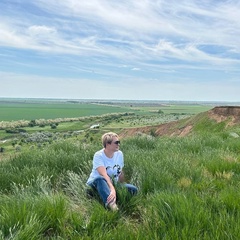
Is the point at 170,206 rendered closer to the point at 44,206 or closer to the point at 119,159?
the point at 44,206

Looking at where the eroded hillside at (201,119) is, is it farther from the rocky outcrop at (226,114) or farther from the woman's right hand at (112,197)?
the woman's right hand at (112,197)

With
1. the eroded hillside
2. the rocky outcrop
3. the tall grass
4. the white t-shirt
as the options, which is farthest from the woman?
the rocky outcrop

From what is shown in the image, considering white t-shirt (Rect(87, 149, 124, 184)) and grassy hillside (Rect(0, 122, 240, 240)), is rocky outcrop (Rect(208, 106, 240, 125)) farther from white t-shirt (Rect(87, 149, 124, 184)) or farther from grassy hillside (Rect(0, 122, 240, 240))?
white t-shirt (Rect(87, 149, 124, 184))

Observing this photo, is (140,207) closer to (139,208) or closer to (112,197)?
(139,208)

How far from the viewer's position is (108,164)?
211 inches

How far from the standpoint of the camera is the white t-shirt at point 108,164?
5.17 m

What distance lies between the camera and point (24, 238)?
3.13 meters

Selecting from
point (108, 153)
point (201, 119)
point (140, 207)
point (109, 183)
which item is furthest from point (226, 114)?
point (140, 207)

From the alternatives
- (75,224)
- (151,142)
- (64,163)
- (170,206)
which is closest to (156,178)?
(170,206)

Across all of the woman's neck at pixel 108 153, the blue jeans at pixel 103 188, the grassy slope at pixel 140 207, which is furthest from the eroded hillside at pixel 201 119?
the blue jeans at pixel 103 188

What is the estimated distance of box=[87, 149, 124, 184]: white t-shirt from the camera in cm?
517

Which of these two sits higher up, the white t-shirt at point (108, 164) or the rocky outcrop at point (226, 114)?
the white t-shirt at point (108, 164)

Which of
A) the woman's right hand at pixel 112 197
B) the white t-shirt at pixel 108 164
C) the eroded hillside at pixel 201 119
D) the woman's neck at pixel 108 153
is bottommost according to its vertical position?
the eroded hillside at pixel 201 119

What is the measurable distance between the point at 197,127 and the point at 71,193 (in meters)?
36.6
